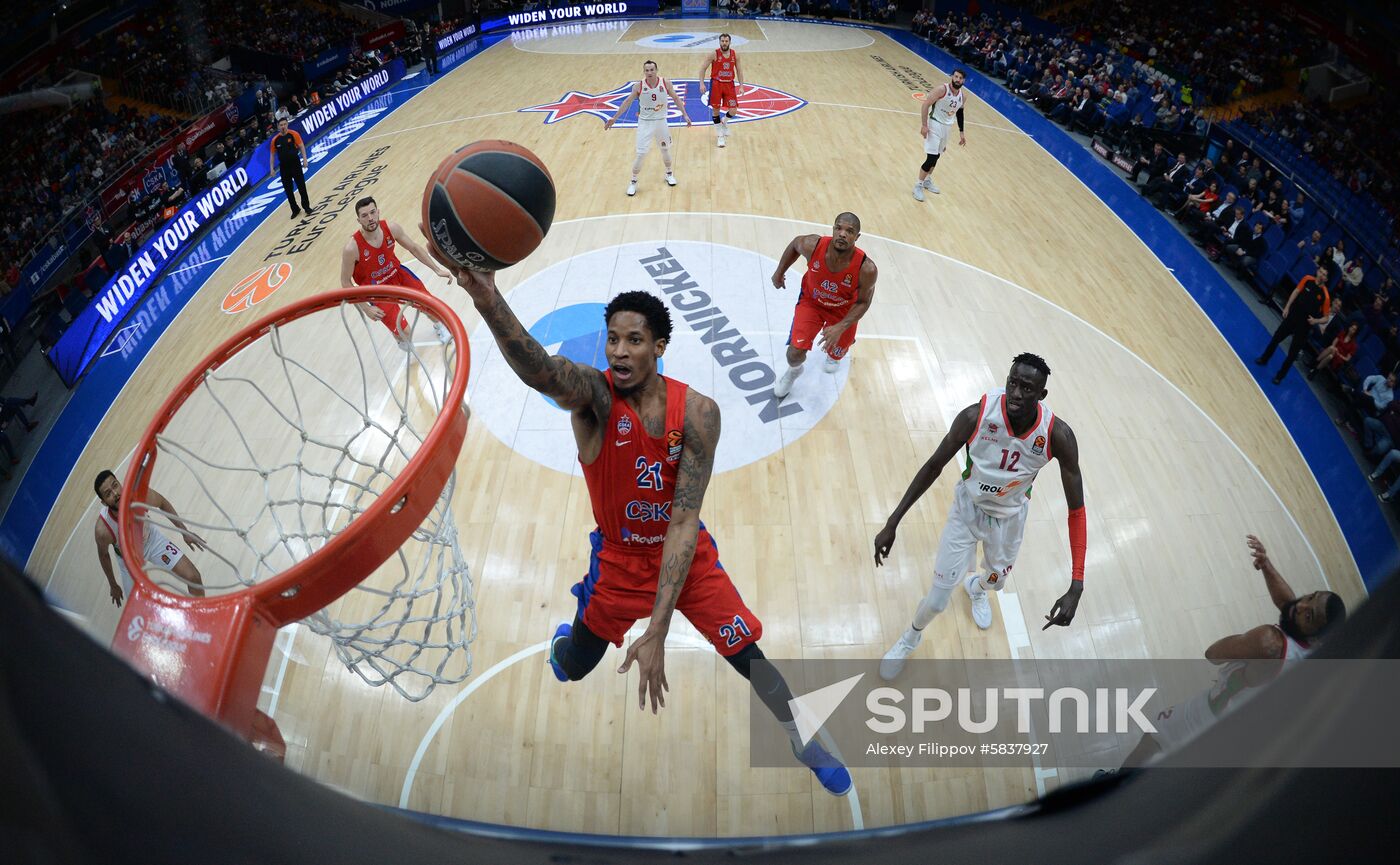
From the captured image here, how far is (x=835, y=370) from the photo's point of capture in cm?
658

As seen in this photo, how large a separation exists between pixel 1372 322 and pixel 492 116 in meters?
14.0

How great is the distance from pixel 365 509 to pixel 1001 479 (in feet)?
9.34

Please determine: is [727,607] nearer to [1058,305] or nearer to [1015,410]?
[1015,410]

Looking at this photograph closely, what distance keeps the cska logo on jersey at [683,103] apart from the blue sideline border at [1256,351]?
4891 millimetres

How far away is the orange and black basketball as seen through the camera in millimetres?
2388

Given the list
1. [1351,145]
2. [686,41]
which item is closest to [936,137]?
[1351,145]

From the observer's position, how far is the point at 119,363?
24.2 feet

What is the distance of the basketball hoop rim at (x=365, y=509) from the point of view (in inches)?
69.9

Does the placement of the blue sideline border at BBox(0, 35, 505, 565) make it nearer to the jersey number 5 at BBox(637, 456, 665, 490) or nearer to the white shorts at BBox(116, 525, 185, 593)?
the white shorts at BBox(116, 525, 185, 593)

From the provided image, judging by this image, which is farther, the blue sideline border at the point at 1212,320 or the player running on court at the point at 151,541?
the blue sideline border at the point at 1212,320

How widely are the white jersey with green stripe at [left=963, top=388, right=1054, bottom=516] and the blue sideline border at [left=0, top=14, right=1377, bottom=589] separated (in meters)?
1.28

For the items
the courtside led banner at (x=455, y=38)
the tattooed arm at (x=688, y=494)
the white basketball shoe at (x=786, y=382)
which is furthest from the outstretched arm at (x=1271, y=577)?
the courtside led banner at (x=455, y=38)

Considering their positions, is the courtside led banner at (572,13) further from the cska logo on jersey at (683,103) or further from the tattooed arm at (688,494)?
the tattooed arm at (688,494)

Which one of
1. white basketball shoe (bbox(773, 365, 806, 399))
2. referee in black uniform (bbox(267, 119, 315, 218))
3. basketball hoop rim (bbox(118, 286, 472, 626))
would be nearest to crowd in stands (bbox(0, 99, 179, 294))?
referee in black uniform (bbox(267, 119, 315, 218))
